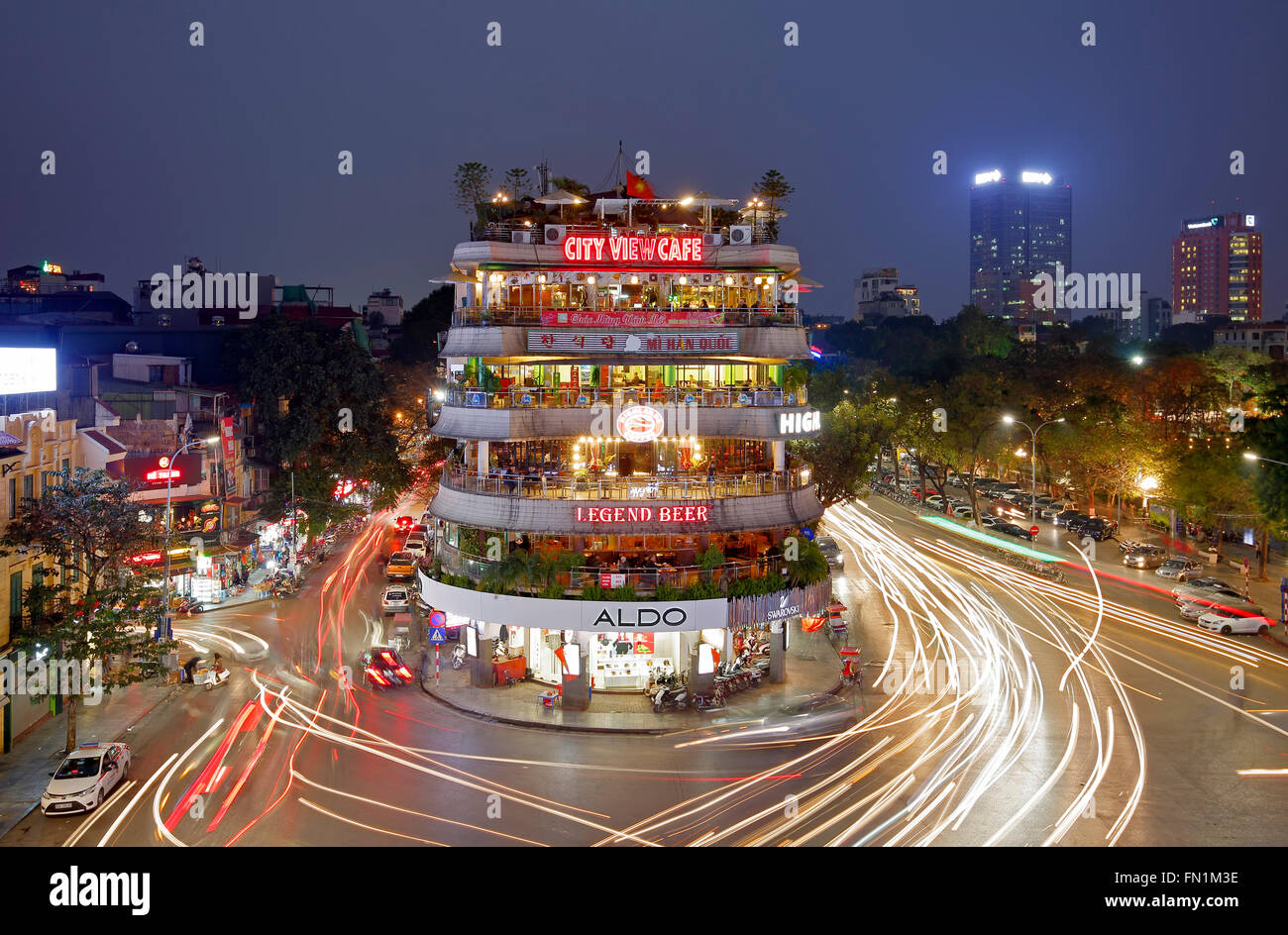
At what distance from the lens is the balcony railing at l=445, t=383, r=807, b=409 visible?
4197 cm

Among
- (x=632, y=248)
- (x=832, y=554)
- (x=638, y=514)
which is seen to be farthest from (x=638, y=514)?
(x=832, y=554)

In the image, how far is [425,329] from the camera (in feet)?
333

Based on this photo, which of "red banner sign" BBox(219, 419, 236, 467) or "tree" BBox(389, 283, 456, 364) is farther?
"tree" BBox(389, 283, 456, 364)

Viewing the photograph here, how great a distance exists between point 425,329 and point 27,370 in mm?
60799

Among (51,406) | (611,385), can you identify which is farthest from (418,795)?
(51,406)

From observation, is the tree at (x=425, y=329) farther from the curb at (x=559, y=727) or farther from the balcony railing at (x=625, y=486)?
the curb at (x=559, y=727)

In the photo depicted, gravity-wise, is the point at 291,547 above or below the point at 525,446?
below

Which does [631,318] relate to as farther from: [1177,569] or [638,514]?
[1177,569]

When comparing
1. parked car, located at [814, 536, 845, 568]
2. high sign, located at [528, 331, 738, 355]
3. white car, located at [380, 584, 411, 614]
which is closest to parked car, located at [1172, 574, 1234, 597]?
parked car, located at [814, 536, 845, 568]

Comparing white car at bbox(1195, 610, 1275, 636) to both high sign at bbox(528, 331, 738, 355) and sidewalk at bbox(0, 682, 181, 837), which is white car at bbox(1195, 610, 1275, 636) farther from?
sidewalk at bbox(0, 682, 181, 837)

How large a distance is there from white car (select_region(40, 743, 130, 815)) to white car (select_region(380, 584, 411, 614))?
23.4 m

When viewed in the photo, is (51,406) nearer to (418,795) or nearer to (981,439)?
(418,795)

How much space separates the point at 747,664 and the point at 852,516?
46895mm

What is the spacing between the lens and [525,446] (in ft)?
143
